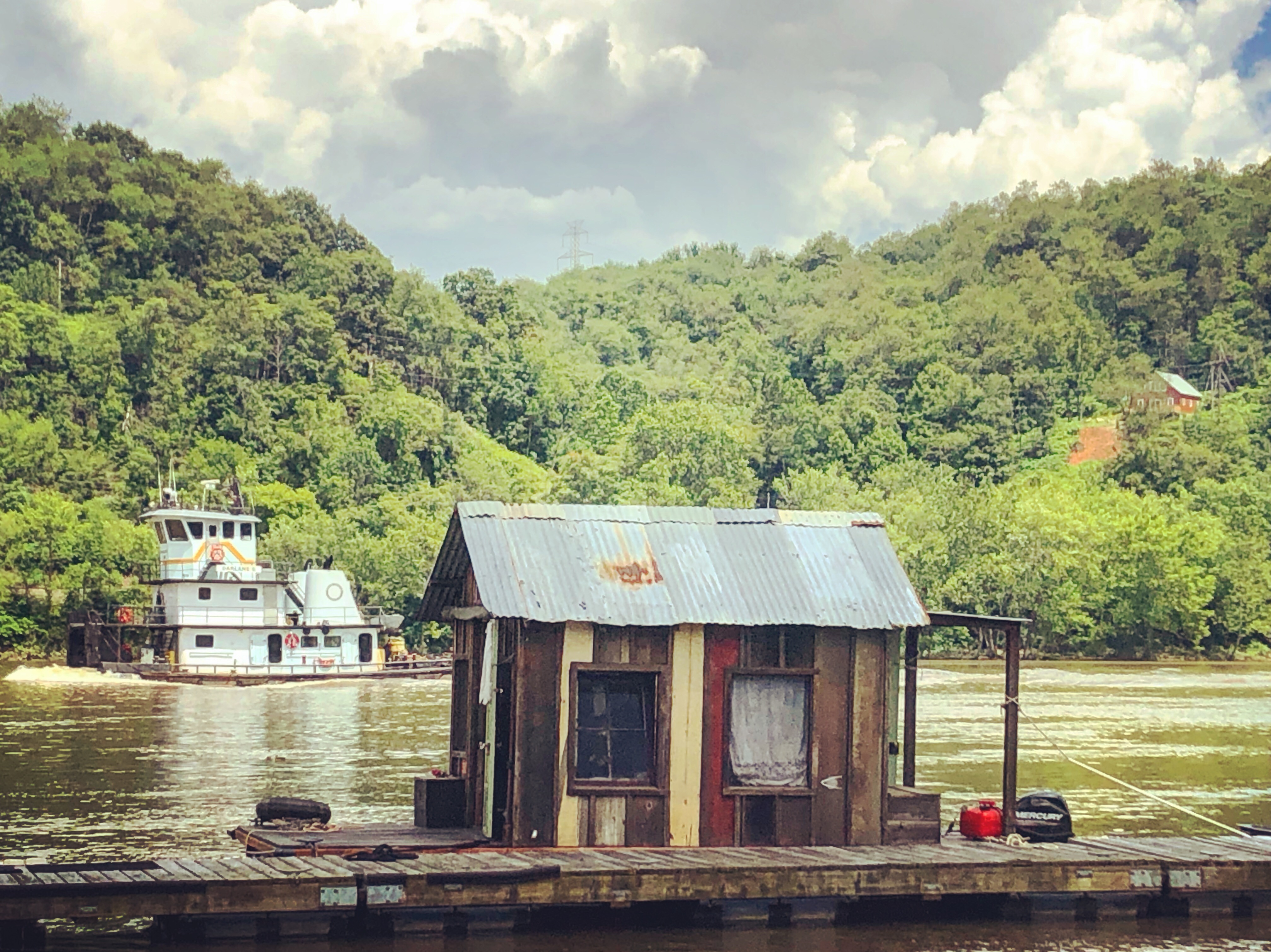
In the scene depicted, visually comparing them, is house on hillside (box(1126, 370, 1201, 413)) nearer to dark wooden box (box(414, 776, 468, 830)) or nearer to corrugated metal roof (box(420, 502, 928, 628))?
corrugated metal roof (box(420, 502, 928, 628))

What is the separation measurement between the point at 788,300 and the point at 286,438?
6531 centimetres

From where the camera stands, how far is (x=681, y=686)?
15844 mm

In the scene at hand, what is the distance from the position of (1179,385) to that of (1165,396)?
432cm

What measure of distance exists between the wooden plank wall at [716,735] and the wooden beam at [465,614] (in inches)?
88.0

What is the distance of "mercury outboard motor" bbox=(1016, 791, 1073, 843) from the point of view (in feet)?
57.2

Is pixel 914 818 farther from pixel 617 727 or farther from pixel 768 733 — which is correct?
pixel 617 727

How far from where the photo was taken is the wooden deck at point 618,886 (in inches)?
540

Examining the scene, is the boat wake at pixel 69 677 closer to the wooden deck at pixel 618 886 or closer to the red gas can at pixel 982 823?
the wooden deck at pixel 618 886

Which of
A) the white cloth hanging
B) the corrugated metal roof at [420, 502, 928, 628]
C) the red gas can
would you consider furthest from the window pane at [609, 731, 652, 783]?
the red gas can

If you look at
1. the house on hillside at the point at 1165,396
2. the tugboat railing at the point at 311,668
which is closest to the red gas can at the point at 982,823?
the tugboat railing at the point at 311,668

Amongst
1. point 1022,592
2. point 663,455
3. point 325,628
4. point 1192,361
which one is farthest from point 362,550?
point 1192,361

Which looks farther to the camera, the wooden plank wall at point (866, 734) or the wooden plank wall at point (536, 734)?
the wooden plank wall at point (866, 734)

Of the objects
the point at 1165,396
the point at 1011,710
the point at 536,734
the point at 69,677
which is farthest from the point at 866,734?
the point at 1165,396

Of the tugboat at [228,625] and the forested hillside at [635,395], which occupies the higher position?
the forested hillside at [635,395]
